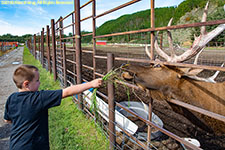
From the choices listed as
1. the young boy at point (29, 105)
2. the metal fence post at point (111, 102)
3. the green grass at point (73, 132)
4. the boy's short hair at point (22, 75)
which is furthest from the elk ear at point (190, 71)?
the boy's short hair at point (22, 75)

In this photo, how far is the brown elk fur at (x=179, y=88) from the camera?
2.09 m

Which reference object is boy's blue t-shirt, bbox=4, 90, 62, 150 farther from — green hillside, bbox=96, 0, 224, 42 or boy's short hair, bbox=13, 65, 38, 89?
green hillside, bbox=96, 0, 224, 42

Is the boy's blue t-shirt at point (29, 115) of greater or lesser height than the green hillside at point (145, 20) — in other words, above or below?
below

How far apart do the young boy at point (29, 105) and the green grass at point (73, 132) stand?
4.21ft

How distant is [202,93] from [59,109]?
3.62 m

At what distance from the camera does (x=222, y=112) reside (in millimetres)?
2174

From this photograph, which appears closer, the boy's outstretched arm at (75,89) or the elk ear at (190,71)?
the boy's outstretched arm at (75,89)

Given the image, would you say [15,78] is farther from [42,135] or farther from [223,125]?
[223,125]

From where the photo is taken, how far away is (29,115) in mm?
1728

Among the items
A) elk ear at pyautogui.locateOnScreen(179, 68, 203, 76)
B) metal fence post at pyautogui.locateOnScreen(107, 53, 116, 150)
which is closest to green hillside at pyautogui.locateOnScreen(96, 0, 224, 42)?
metal fence post at pyautogui.locateOnScreen(107, 53, 116, 150)

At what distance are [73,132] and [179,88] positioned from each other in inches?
92.3

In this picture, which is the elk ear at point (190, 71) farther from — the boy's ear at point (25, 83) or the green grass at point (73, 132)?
the boy's ear at point (25, 83)

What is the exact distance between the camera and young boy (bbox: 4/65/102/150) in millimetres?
1701

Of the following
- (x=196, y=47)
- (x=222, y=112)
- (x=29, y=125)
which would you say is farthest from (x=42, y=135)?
(x=222, y=112)
